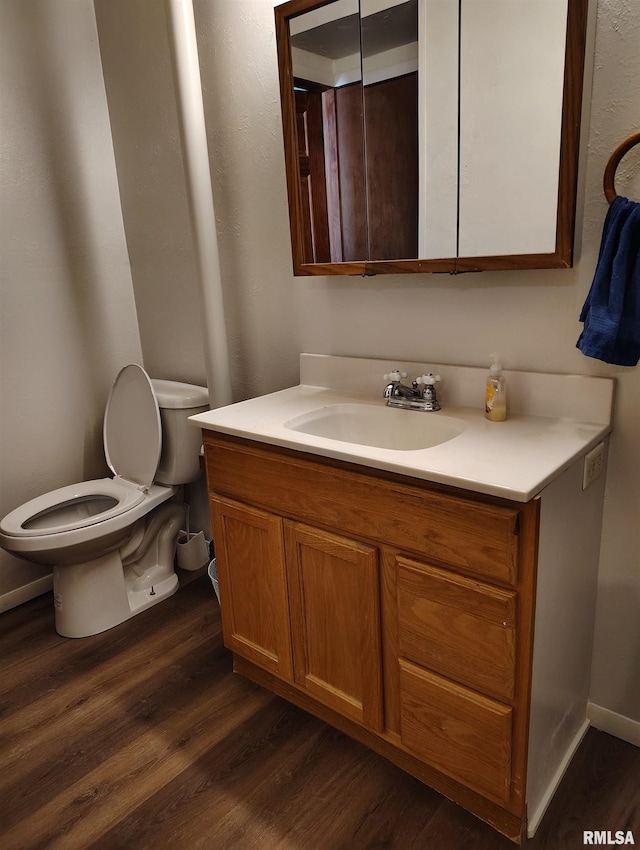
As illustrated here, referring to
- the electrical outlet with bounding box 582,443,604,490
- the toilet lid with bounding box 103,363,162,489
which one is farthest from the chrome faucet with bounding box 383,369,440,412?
the toilet lid with bounding box 103,363,162,489

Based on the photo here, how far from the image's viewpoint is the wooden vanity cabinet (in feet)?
3.90

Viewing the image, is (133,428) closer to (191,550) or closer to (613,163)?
(191,550)

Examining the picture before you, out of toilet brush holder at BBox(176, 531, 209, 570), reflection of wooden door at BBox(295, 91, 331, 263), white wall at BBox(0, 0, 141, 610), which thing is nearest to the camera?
reflection of wooden door at BBox(295, 91, 331, 263)

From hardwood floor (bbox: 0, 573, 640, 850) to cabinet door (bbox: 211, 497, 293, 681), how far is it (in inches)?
7.3

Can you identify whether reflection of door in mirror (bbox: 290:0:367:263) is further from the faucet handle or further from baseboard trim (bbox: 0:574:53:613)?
baseboard trim (bbox: 0:574:53:613)

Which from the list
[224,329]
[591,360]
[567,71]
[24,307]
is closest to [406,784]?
[591,360]

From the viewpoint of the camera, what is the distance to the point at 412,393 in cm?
165

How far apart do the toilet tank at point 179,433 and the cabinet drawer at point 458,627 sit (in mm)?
1197

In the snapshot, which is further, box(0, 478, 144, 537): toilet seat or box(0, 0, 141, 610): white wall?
box(0, 0, 141, 610): white wall

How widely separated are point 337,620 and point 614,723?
2.64 feet

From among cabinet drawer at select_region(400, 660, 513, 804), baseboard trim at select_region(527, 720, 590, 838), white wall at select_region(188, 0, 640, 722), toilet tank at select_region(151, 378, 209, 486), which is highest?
white wall at select_region(188, 0, 640, 722)

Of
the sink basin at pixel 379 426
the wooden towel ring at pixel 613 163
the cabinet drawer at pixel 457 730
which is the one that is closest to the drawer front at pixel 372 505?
the sink basin at pixel 379 426

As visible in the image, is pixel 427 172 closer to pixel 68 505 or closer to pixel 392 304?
pixel 392 304

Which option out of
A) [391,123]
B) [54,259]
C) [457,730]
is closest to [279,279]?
[391,123]
